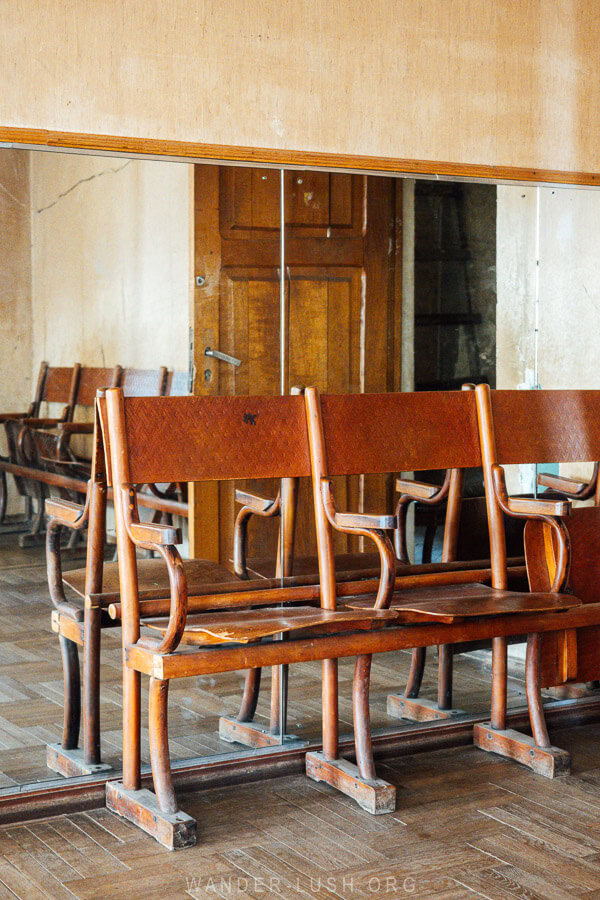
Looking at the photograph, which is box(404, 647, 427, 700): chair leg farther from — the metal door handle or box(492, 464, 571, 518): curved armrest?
the metal door handle

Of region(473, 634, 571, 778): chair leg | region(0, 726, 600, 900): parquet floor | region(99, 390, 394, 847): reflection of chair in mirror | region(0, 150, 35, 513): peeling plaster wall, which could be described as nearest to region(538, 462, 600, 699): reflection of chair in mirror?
region(473, 634, 571, 778): chair leg

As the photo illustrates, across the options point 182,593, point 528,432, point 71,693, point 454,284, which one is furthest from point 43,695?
point 454,284

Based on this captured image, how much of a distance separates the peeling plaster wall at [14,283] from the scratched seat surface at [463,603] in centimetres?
111

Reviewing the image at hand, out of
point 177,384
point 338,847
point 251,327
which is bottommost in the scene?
point 338,847

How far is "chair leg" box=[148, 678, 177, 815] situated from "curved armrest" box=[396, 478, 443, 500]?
4.00 feet

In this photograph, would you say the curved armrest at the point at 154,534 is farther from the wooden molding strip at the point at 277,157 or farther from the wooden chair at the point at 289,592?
the wooden molding strip at the point at 277,157

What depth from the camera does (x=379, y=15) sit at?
3.67 meters

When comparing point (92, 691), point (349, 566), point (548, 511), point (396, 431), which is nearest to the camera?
point (92, 691)

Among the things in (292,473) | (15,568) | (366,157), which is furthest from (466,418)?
(15,568)

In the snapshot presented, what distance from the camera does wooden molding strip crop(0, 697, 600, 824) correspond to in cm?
303

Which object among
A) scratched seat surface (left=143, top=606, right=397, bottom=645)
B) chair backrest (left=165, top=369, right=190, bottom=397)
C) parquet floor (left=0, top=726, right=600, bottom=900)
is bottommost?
parquet floor (left=0, top=726, right=600, bottom=900)

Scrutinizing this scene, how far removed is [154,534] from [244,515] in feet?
2.49

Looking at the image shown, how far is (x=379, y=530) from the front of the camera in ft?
10.1

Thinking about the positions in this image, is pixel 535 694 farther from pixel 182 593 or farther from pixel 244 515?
pixel 182 593
